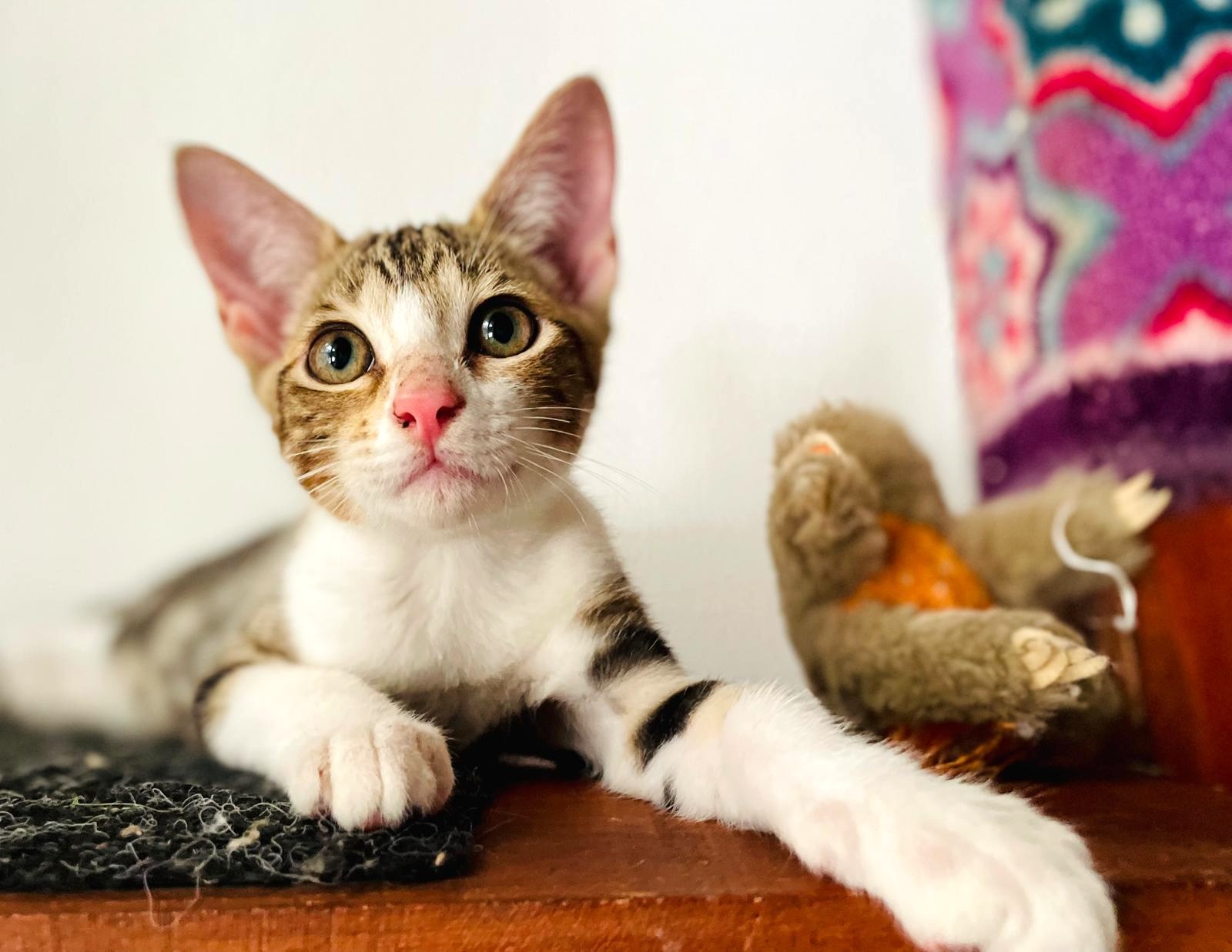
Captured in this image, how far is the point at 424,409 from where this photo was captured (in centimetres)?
63

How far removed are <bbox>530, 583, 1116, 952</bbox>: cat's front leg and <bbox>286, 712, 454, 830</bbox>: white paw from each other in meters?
0.17

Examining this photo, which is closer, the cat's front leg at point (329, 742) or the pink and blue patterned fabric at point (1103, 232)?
the cat's front leg at point (329, 742)

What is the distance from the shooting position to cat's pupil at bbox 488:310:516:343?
0.75 metres

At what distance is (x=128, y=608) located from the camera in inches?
46.0

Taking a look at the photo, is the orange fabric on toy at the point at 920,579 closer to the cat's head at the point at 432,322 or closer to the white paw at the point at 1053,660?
the white paw at the point at 1053,660

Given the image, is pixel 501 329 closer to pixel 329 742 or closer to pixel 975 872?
pixel 329 742

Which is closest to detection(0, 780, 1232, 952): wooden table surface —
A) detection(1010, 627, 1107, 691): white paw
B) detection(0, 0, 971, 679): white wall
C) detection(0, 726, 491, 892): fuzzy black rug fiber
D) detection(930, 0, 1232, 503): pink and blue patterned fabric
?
detection(0, 726, 491, 892): fuzzy black rug fiber

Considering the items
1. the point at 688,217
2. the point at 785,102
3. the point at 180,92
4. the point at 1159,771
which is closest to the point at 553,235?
the point at 688,217

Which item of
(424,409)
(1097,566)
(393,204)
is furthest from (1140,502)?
(393,204)

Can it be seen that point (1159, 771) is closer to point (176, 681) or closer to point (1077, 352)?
point (1077, 352)

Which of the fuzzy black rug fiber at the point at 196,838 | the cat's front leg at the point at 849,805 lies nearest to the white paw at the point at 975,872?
the cat's front leg at the point at 849,805

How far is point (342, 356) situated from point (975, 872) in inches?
23.8

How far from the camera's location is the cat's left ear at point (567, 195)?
2.67 feet

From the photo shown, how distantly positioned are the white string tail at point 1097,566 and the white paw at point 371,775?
0.68m
